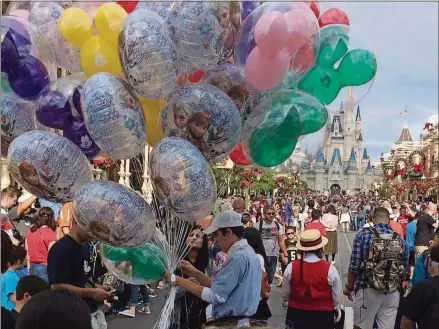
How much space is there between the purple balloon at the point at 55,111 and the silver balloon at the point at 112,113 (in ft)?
0.96

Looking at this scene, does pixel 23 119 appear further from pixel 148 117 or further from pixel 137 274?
pixel 137 274

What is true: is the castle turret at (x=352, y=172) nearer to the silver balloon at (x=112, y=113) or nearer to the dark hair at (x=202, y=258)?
the dark hair at (x=202, y=258)

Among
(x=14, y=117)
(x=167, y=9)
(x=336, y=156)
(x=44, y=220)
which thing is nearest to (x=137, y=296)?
(x=44, y=220)

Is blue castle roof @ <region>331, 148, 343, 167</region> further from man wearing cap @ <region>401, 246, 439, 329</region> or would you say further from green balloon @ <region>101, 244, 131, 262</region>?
man wearing cap @ <region>401, 246, 439, 329</region>

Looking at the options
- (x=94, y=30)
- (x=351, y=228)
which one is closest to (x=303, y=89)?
(x=94, y=30)

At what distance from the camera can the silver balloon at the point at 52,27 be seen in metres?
4.82

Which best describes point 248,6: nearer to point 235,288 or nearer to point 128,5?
point 128,5

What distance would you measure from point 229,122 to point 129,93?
811mm

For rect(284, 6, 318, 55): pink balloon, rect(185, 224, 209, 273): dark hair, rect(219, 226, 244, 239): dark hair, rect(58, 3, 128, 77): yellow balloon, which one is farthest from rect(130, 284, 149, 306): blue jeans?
rect(284, 6, 318, 55): pink balloon

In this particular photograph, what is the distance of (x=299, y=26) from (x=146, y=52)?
1240 millimetres

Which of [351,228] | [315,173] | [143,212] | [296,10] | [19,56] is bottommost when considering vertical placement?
[315,173]

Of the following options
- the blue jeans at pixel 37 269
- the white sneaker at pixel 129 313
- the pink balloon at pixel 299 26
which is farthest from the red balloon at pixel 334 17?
the white sneaker at pixel 129 313

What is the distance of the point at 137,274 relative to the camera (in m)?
4.82

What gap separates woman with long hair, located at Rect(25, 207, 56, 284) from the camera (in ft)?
24.1
